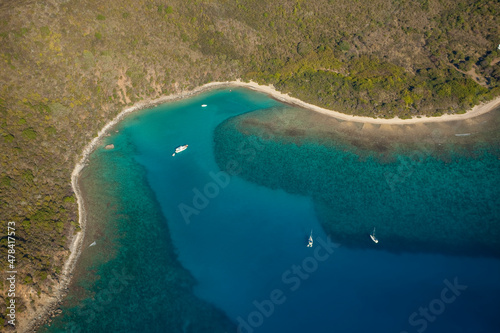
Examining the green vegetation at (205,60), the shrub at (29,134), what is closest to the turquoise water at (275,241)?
the green vegetation at (205,60)

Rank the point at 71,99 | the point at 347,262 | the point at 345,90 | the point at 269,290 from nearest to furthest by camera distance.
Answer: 1. the point at 269,290
2. the point at 347,262
3. the point at 71,99
4. the point at 345,90

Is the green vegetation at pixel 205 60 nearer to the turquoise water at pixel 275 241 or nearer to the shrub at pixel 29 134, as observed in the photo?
the shrub at pixel 29 134

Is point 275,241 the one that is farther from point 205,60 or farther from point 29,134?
point 205,60

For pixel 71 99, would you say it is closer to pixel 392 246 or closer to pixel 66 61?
pixel 66 61

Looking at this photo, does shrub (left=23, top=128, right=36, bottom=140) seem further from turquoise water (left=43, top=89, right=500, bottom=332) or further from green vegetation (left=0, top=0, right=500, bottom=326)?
turquoise water (left=43, top=89, right=500, bottom=332)

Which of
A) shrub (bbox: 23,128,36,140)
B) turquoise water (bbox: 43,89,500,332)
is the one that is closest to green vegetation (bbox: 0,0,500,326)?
shrub (bbox: 23,128,36,140)

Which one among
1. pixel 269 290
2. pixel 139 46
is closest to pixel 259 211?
pixel 269 290
